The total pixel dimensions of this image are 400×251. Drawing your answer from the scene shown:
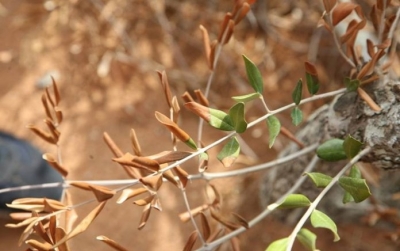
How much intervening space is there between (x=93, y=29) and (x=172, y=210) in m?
0.61

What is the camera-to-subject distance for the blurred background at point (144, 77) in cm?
136

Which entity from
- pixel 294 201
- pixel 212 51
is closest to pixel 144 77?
pixel 212 51

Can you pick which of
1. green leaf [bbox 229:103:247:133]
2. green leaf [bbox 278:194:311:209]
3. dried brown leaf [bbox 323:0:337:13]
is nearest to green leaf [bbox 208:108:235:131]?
green leaf [bbox 229:103:247:133]

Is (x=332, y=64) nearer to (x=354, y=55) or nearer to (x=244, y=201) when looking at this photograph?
(x=244, y=201)

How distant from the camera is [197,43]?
→ 1.58m

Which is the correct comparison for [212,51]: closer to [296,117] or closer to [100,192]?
[296,117]

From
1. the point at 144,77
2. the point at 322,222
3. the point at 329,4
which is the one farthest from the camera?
the point at 144,77

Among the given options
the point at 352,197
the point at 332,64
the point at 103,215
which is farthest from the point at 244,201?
the point at 352,197

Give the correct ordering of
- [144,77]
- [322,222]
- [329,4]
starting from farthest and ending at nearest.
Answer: [144,77] < [329,4] < [322,222]

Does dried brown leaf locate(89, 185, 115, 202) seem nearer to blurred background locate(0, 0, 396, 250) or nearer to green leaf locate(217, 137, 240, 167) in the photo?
green leaf locate(217, 137, 240, 167)

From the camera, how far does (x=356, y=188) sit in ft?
2.11

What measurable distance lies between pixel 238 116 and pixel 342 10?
0.76 feet

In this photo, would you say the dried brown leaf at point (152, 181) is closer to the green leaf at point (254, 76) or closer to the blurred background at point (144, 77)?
the green leaf at point (254, 76)

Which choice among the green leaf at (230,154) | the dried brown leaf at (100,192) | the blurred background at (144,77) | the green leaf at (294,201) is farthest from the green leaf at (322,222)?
the blurred background at (144,77)
